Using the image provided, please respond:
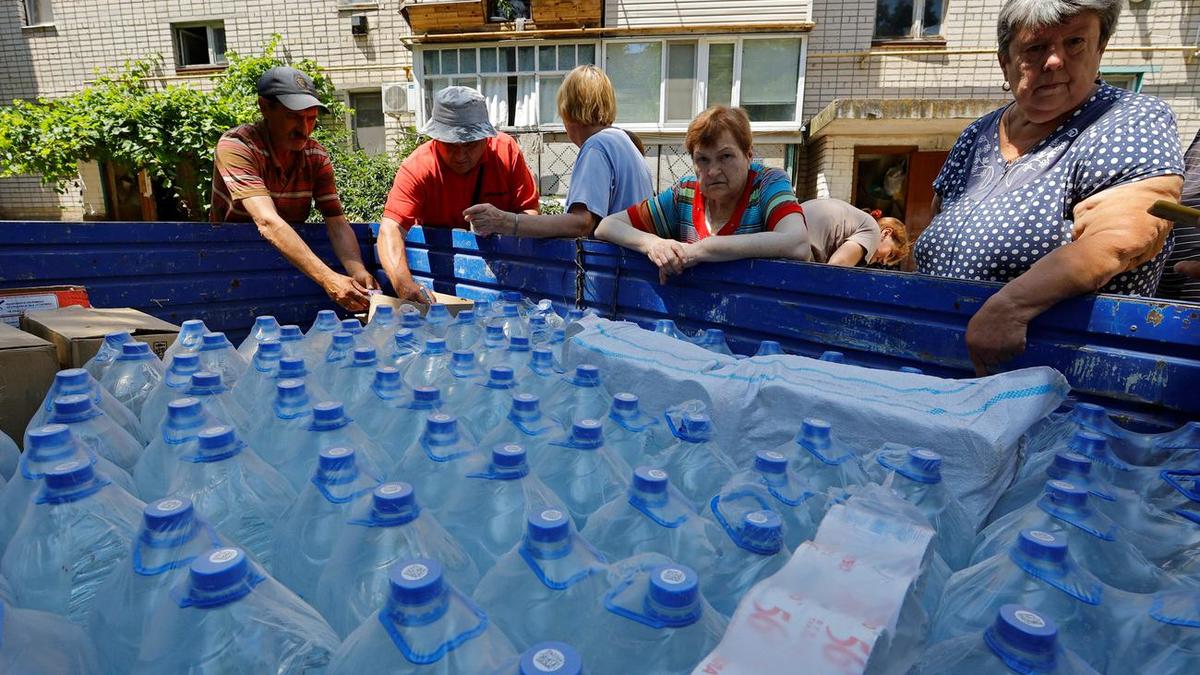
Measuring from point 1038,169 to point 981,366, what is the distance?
613mm

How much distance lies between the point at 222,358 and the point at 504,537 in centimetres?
132

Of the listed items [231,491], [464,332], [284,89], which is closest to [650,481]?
[231,491]

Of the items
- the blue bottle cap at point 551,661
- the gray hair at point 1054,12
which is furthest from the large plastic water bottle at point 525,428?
the gray hair at point 1054,12

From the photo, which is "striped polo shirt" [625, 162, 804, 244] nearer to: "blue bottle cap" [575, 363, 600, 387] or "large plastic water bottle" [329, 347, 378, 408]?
"blue bottle cap" [575, 363, 600, 387]

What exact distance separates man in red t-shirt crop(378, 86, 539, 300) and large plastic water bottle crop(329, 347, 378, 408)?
50.6 inches

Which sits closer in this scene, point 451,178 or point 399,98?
point 451,178

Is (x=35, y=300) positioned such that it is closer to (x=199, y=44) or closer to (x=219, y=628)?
(x=219, y=628)

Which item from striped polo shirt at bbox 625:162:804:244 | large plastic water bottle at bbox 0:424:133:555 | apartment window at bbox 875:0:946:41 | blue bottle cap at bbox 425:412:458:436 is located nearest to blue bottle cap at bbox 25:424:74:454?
large plastic water bottle at bbox 0:424:133:555

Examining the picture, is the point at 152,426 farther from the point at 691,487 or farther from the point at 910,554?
the point at 910,554

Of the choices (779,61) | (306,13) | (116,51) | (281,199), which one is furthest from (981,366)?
(116,51)

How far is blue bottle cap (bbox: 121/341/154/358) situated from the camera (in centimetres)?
174

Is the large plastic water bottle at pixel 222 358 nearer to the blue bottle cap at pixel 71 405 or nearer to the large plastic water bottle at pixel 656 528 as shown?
the blue bottle cap at pixel 71 405

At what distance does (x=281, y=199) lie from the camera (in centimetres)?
328

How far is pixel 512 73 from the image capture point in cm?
1220
